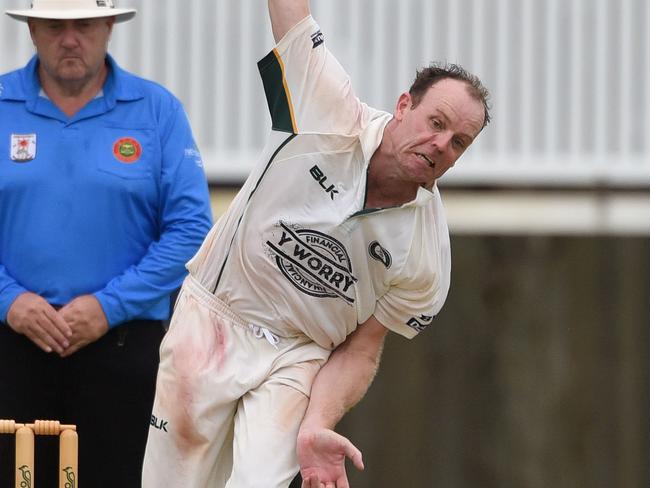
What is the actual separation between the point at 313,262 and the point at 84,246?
3.20 ft

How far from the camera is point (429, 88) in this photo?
467 cm

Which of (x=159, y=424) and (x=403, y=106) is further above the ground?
(x=403, y=106)

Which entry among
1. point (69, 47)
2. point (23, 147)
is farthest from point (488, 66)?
point (23, 147)

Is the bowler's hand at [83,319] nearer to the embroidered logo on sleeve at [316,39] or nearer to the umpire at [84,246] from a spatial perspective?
the umpire at [84,246]

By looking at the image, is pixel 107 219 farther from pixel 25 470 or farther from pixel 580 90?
pixel 580 90

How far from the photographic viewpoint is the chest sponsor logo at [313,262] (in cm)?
472

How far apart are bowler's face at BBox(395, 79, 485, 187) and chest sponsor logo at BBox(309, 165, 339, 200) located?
22 cm

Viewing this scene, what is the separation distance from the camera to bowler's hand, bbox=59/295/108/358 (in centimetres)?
527

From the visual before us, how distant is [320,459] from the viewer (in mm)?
4672

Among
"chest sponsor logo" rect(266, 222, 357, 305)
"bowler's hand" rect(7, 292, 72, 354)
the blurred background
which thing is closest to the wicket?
→ "bowler's hand" rect(7, 292, 72, 354)

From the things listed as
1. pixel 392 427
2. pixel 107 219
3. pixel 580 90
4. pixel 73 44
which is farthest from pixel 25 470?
pixel 580 90

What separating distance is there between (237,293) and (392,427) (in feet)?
A: 10.6

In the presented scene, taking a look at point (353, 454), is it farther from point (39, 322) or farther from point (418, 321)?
point (39, 322)

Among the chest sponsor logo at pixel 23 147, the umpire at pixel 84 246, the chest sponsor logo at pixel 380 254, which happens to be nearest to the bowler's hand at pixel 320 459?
the chest sponsor logo at pixel 380 254
